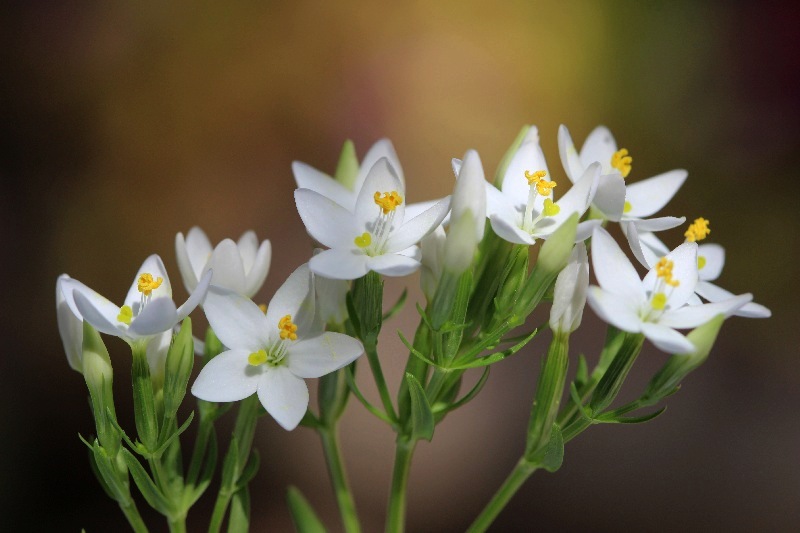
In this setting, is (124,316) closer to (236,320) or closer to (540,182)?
(236,320)

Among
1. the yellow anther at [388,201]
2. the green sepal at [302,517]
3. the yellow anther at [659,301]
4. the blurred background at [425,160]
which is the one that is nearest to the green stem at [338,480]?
the green sepal at [302,517]

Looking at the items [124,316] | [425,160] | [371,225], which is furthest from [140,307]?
[425,160]

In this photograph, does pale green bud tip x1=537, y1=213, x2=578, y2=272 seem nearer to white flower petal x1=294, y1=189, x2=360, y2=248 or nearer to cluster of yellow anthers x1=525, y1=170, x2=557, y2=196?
cluster of yellow anthers x1=525, y1=170, x2=557, y2=196

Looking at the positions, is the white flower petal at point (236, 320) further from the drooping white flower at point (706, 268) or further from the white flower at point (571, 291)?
the drooping white flower at point (706, 268)

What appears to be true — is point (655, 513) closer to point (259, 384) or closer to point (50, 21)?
point (259, 384)

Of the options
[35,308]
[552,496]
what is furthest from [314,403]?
[35,308]

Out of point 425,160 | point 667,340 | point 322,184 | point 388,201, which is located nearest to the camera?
point 667,340

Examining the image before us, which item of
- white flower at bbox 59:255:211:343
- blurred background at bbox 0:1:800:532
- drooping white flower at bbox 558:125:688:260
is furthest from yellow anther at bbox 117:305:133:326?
blurred background at bbox 0:1:800:532
